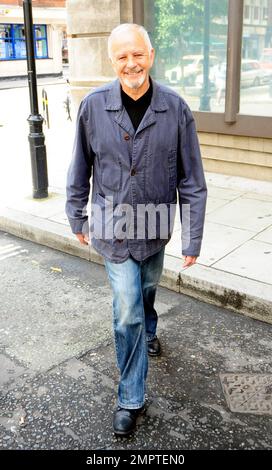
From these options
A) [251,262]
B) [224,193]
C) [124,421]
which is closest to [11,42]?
[224,193]

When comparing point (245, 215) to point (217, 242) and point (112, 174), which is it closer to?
point (217, 242)

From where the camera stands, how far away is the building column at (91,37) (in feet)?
26.3

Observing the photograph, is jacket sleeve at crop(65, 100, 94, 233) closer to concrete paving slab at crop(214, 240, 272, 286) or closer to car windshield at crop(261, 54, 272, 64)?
concrete paving slab at crop(214, 240, 272, 286)

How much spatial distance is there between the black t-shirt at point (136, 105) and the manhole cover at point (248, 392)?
1.78 meters

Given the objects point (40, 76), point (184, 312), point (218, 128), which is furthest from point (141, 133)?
point (40, 76)

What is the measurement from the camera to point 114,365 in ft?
11.6

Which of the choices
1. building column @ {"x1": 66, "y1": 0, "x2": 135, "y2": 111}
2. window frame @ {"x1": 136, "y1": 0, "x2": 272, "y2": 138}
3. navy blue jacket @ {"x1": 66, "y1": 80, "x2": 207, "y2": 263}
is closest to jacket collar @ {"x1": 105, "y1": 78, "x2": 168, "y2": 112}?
navy blue jacket @ {"x1": 66, "y1": 80, "x2": 207, "y2": 263}

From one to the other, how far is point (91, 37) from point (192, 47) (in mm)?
1744

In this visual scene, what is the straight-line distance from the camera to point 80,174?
2916 mm

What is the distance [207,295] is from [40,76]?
38886 mm

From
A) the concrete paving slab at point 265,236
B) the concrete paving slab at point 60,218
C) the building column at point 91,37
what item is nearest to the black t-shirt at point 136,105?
the concrete paving slab at point 265,236

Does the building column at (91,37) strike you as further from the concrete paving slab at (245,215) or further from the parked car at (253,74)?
the concrete paving slab at (245,215)

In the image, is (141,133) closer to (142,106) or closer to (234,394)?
(142,106)

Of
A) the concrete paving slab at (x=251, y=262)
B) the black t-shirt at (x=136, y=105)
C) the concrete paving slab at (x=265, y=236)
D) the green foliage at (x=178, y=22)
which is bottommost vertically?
the concrete paving slab at (x=251, y=262)
